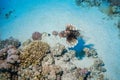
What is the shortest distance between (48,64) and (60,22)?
401 cm

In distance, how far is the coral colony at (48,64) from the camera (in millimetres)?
9758

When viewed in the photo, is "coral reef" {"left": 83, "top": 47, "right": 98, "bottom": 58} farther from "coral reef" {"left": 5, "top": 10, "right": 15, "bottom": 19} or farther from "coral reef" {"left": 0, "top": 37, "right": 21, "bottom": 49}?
"coral reef" {"left": 5, "top": 10, "right": 15, "bottom": 19}

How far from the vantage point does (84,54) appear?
36.4 ft

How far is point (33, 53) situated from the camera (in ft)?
34.7

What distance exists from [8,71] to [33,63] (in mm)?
1397


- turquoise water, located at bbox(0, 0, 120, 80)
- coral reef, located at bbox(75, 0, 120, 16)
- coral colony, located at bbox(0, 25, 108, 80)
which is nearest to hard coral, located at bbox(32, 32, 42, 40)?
turquoise water, located at bbox(0, 0, 120, 80)

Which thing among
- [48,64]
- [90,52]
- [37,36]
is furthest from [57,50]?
[37,36]

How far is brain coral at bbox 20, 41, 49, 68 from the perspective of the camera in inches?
404

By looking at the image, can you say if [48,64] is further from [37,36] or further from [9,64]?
[37,36]

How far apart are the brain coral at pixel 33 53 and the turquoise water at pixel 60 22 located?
2001 mm

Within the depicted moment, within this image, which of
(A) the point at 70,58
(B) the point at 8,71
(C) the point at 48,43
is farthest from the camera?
(C) the point at 48,43

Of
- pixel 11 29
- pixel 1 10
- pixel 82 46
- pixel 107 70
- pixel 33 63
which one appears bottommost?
pixel 107 70

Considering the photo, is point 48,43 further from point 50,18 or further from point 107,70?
point 107,70

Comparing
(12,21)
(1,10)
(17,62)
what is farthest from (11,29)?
(17,62)
